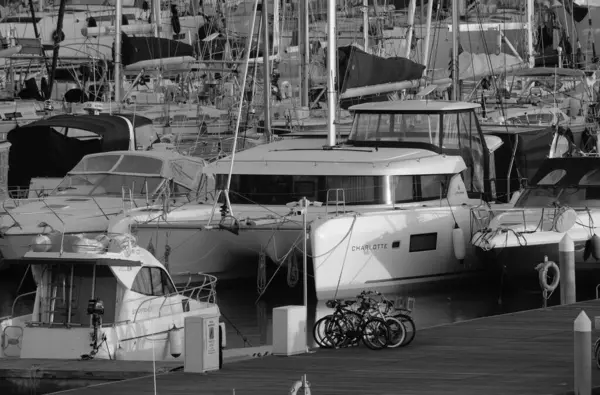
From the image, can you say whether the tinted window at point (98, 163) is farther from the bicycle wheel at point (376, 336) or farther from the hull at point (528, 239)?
the bicycle wheel at point (376, 336)

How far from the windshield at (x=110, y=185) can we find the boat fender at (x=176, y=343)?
33.2 ft

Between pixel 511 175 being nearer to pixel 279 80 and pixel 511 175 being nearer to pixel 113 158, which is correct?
pixel 113 158

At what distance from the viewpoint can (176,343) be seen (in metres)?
18.9

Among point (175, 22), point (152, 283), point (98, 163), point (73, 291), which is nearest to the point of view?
point (73, 291)

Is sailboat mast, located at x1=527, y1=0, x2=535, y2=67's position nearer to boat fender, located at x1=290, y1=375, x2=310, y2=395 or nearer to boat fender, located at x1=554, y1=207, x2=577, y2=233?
boat fender, located at x1=554, y1=207, x2=577, y2=233

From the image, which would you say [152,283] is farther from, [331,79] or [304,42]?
[304,42]

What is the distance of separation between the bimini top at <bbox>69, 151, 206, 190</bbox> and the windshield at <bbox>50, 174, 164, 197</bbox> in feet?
0.34

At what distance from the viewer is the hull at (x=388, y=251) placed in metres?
24.9

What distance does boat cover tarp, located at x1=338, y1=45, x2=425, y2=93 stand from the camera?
1284 inches

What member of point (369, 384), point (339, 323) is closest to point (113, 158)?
point (339, 323)

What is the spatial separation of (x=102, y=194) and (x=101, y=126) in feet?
14.7

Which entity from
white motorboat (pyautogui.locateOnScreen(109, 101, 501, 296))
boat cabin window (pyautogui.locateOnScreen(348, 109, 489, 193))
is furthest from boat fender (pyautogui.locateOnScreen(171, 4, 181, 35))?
white motorboat (pyautogui.locateOnScreen(109, 101, 501, 296))

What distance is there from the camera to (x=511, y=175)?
108ft

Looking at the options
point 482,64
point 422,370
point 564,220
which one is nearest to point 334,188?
point 564,220
